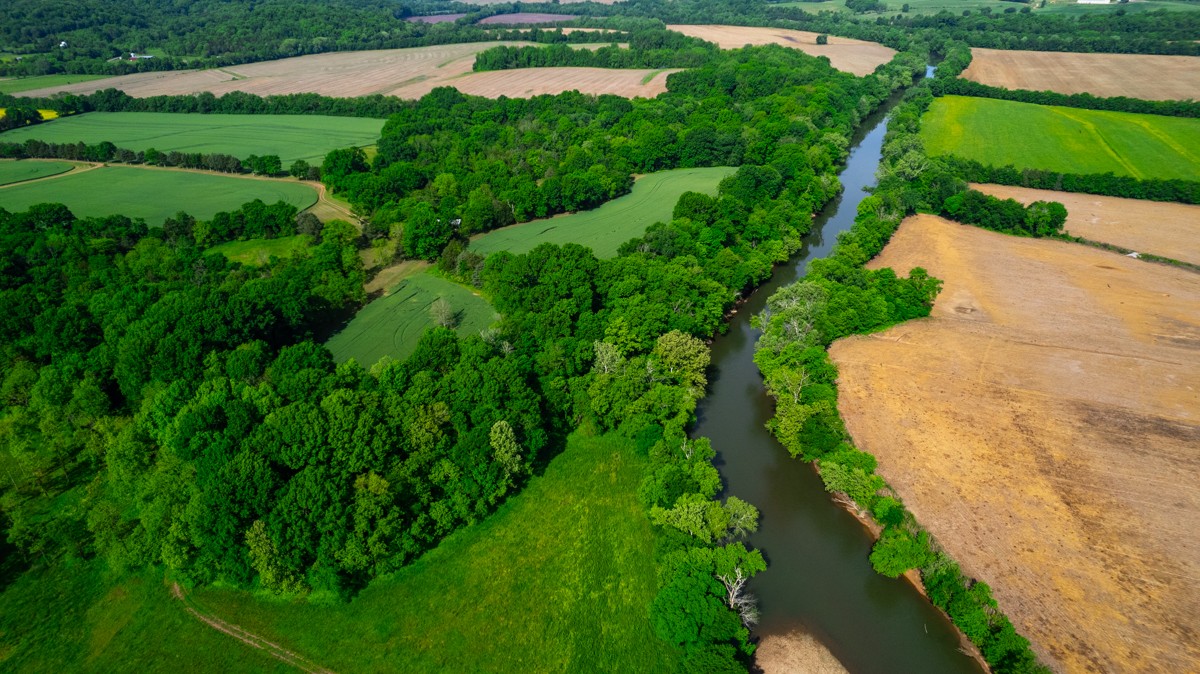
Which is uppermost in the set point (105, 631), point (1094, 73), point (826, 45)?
point (826, 45)

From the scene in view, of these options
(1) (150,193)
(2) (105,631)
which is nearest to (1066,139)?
(2) (105,631)

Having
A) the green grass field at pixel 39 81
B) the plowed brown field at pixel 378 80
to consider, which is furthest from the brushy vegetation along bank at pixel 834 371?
the green grass field at pixel 39 81

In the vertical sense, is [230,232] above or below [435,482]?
above

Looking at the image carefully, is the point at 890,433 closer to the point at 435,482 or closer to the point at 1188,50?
the point at 435,482

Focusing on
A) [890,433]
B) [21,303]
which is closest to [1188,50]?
[890,433]

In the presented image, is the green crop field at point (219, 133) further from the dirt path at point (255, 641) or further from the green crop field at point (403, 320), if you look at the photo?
the dirt path at point (255, 641)

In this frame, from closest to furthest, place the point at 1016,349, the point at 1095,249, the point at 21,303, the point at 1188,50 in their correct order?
the point at 21,303, the point at 1016,349, the point at 1095,249, the point at 1188,50

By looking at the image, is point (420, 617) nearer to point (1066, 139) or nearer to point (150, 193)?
point (150, 193)
